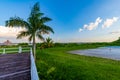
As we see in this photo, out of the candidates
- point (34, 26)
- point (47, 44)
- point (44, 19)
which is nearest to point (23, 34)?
point (34, 26)

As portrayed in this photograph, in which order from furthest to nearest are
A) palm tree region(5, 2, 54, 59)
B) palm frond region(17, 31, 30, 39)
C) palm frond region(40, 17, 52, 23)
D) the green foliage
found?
the green foliage < palm frond region(40, 17, 52, 23) < palm frond region(17, 31, 30, 39) < palm tree region(5, 2, 54, 59)

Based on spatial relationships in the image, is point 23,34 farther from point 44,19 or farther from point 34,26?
point 44,19

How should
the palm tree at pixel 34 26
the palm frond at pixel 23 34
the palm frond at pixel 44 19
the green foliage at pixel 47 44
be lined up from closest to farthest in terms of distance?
1. the palm tree at pixel 34 26
2. the palm frond at pixel 23 34
3. the palm frond at pixel 44 19
4. the green foliage at pixel 47 44

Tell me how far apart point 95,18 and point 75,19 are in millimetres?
4299

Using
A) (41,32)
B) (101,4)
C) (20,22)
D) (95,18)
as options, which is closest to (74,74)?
(41,32)

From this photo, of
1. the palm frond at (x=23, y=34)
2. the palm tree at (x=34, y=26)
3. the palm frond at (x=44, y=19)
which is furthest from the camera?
the palm frond at (x=44, y=19)

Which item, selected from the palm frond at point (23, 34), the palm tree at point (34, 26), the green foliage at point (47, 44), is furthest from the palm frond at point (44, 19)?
the green foliage at point (47, 44)

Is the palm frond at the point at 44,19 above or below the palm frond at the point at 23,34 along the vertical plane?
above

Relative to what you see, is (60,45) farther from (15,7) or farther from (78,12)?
(15,7)

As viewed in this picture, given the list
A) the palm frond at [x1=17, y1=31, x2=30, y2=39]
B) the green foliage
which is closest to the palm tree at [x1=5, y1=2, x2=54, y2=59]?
the palm frond at [x1=17, y1=31, x2=30, y2=39]

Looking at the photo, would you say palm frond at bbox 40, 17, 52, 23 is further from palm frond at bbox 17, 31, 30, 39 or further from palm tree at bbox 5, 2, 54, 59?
palm frond at bbox 17, 31, 30, 39

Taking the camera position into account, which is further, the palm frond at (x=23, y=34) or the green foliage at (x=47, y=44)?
the green foliage at (x=47, y=44)

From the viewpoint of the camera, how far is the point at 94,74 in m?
12.2

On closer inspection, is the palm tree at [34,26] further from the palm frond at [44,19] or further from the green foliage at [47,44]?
the green foliage at [47,44]
